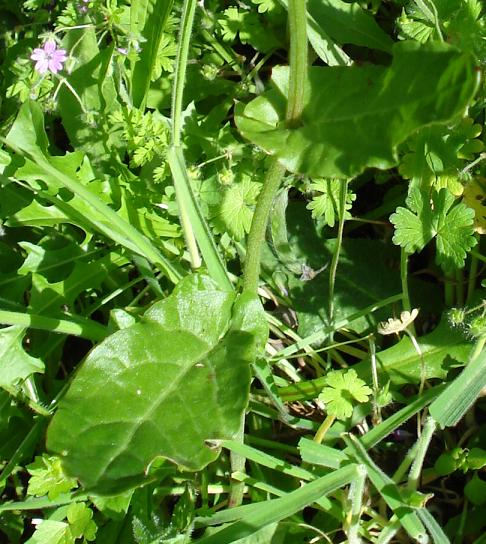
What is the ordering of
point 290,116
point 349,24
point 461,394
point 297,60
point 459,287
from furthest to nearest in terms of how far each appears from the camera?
point 349,24 < point 459,287 < point 461,394 < point 290,116 < point 297,60

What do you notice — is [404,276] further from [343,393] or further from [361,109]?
[361,109]

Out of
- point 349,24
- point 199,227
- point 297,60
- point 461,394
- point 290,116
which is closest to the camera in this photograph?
point 297,60

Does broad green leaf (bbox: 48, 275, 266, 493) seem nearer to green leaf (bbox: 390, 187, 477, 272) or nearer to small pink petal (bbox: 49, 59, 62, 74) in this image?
green leaf (bbox: 390, 187, 477, 272)

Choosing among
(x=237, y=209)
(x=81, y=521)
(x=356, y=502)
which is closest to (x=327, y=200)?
(x=237, y=209)

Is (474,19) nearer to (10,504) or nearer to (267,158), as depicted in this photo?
(267,158)

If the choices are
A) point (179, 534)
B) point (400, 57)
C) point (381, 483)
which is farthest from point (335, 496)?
point (400, 57)

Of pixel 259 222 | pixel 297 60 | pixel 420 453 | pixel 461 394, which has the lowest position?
pixel 420 453

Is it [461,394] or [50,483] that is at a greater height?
[461,394]
